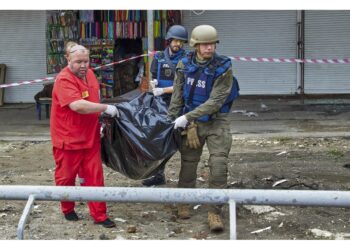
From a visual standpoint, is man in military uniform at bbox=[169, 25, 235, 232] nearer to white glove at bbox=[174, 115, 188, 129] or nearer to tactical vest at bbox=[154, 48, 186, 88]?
white glove at bbox=[174, 115, 188, 129]

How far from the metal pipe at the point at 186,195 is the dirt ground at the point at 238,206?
8.29 ft

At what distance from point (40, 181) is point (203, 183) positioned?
196 cm

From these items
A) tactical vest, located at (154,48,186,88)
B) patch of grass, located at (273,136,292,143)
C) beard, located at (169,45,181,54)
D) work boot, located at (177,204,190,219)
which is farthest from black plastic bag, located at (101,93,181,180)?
patch of grass, located at (273,136,292,143)

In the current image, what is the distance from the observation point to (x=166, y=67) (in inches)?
264

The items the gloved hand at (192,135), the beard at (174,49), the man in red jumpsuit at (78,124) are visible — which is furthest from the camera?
the beard at (174,49)

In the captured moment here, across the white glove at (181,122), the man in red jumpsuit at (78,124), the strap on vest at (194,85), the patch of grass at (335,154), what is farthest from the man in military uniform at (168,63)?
the patch of grass at (335,154)

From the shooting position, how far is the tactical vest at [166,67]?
21.9 feet

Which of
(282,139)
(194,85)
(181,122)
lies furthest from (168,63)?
(282,139)

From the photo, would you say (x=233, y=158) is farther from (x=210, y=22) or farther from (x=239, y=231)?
(x=210, y=22)

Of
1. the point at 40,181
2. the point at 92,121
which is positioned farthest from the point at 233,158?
the point at 92,121

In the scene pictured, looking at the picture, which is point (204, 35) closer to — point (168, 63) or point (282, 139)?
point (168, 63)

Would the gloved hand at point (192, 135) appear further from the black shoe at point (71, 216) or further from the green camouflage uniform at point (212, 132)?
the black shoe at point (71, 216)

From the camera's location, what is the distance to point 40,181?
24.8ft

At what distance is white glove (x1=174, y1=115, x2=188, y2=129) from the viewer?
570 cm
